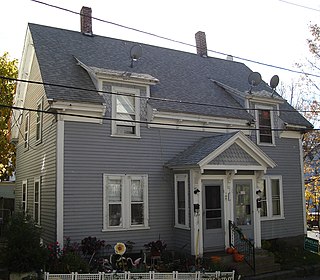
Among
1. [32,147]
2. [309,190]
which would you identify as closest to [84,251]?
[32,147]

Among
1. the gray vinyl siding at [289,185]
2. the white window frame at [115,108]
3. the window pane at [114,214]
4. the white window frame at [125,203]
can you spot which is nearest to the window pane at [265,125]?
the gray vinyl siding at [289,185]

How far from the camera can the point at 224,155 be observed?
44.3ft

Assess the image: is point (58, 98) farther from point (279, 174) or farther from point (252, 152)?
point (279, 174)

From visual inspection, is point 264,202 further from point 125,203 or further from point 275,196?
point 125,203

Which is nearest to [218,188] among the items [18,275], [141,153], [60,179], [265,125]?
[141,153]

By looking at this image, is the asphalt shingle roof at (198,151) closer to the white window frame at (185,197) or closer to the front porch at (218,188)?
the front porch at (218,188)

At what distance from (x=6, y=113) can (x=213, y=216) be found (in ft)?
56.6

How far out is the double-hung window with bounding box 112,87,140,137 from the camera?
1347 cm

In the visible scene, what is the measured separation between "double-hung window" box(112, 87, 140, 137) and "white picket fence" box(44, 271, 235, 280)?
16.4 ft

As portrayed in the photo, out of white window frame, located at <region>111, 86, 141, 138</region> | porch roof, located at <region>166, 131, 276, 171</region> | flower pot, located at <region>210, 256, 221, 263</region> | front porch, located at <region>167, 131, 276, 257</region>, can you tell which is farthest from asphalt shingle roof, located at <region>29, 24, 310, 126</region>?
flower pot, located at <region>210, 256, 221, 263</region>

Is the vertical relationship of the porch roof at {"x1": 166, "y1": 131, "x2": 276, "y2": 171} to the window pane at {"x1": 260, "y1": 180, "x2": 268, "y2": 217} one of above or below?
above

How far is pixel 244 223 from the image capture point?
1452 centimetres

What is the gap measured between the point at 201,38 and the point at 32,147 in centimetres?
1170

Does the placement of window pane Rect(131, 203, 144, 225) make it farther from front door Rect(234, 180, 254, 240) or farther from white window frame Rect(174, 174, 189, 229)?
front door Rect(234, 180, 254, 240)
